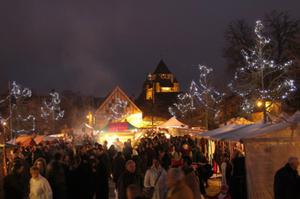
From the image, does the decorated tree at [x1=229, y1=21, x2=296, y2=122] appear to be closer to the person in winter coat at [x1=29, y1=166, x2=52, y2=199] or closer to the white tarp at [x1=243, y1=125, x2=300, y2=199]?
the white tarp at [x1=243, y1=125, x2=300, y2=199]

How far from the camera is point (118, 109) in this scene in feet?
280

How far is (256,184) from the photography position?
40.8ft

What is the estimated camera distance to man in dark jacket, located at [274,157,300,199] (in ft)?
30.1

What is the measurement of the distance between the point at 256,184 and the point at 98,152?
737 cm

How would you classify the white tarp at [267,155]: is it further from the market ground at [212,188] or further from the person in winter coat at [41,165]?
the market ground at [212,188]

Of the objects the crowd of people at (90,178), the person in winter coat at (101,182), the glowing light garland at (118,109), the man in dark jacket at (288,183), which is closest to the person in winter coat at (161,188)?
the crowd of people at (90,178)

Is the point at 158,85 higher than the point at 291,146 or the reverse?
higher

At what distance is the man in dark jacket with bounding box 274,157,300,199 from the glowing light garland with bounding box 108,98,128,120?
241 ft

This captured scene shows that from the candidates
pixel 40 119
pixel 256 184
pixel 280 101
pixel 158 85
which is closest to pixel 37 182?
pixel 256 184

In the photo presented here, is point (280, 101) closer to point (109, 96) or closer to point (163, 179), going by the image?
point (163, 179)

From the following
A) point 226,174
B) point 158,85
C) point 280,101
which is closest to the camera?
point 226,174

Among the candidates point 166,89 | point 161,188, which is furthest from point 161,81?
point 161,188

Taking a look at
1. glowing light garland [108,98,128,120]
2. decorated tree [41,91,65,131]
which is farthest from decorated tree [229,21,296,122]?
glowing light garland [108,98,128,120]

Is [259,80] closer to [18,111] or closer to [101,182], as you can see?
[101,182]
